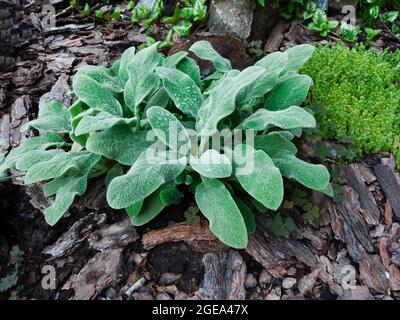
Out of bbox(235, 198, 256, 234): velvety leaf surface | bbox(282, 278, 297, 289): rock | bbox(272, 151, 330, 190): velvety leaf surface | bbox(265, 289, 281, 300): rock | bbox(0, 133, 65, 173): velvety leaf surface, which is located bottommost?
bbox(265, 289, 281, 300): rock

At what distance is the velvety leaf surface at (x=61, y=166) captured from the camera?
1.57m

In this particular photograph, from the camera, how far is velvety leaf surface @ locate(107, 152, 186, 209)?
1339 millimetres

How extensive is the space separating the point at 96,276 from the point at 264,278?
682 mm

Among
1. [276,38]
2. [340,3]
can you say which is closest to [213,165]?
[276,38]

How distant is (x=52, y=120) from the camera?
1.88 m

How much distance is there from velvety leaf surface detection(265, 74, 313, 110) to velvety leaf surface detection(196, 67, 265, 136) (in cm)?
24

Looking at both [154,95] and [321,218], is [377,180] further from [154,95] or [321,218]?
[154,95]

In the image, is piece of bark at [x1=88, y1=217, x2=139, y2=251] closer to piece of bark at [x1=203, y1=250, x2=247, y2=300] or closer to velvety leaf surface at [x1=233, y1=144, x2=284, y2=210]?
piece of bark at [x1=203, y1=250, x2=247, y2=300]

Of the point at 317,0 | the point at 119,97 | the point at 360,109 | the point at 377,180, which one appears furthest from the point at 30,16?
the point at 377,180

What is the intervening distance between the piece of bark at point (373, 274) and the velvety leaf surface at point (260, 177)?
2.12 feet

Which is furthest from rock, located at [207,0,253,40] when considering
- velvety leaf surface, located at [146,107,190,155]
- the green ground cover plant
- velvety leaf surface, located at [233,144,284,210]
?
velvety leaf surface, located at [233,144,284,210]

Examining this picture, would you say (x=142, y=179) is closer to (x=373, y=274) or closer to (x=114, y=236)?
(x=114, y=236)

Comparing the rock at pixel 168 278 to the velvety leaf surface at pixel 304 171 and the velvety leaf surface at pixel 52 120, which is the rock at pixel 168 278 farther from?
the velvety leaf surface at pixel 52 120

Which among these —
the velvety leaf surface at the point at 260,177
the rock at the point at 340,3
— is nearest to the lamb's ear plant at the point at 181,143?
the velvety leaf surface at the point at 260,177
